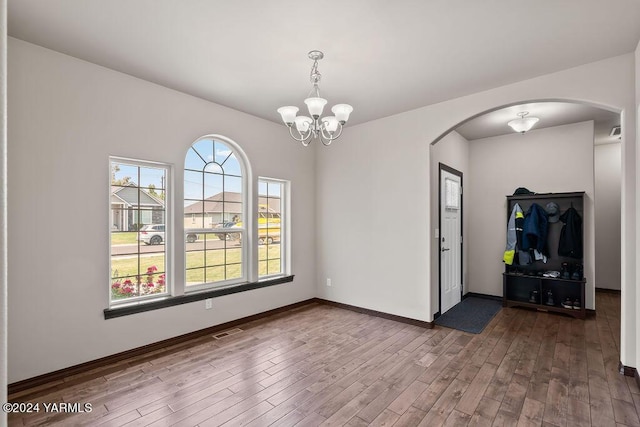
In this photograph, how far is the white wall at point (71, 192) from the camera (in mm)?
2617

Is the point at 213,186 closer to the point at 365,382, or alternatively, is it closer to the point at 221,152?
the point at 221,152

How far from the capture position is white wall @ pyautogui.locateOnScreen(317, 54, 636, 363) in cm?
286

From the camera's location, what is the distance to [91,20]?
236cm

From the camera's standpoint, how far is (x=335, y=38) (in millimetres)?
2566

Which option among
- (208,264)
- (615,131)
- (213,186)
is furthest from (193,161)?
(615,131)

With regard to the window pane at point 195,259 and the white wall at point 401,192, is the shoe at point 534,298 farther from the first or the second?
the window pane at point 195,259

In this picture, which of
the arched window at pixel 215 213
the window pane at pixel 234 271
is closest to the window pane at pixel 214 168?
the arched window at pixel 215 213

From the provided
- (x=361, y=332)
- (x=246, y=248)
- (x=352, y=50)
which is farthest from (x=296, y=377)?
(x=352, y=50)

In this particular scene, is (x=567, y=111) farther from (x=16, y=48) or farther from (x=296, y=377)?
(x=16, y=48)

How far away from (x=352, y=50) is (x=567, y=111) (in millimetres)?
3499

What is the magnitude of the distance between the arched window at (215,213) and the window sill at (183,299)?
0.44 feet

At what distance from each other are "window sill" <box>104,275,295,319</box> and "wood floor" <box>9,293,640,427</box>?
0.47 m

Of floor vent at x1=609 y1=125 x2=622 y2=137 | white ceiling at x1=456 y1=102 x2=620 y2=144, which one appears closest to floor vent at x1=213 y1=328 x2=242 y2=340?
white ceiling at x1=456 y1=102 x2=620 y2=144

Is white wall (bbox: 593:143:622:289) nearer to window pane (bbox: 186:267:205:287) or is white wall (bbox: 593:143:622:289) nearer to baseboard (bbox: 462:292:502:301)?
baseboard (bbox: 462:292:502:301)
